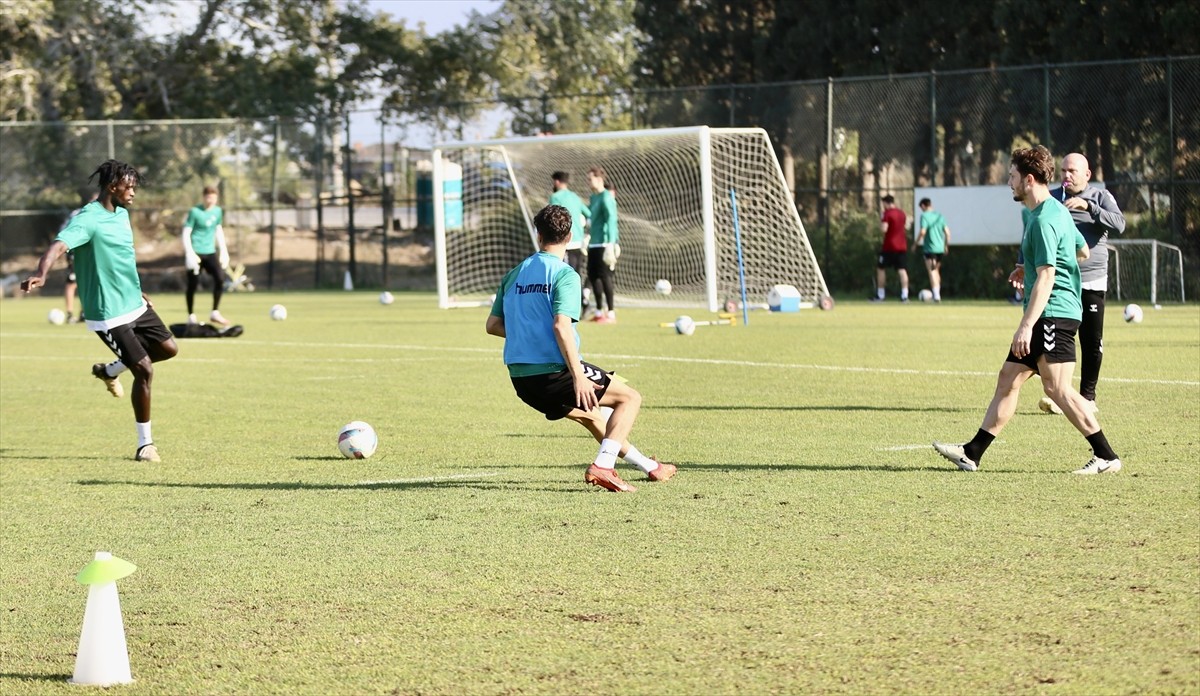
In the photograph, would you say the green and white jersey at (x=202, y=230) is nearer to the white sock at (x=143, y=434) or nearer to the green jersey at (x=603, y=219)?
the green jersey at (x=603, y=219)

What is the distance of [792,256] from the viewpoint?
25.8 m

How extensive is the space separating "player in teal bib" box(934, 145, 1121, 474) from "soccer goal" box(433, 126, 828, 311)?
46.3ft

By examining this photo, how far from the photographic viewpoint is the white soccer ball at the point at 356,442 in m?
9.52

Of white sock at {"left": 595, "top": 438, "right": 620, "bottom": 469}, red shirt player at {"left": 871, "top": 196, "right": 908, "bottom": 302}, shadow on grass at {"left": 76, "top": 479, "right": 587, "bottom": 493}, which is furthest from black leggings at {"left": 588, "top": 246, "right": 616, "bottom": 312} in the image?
white sock at {"left": 595, "top": 438, "right": 620, "bottom": 469}

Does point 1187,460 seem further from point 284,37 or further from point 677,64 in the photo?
point 284,37

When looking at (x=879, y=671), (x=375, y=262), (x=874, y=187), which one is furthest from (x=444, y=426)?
(x=375, y=262)

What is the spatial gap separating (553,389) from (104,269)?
3.65 m

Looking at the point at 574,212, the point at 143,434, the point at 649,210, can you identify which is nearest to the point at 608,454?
the point at 143,434

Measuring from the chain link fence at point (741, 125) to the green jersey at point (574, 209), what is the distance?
9.10 meters

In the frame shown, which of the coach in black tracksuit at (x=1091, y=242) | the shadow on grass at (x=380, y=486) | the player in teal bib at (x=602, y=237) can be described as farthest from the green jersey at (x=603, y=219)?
the shadow on grass at (x=380, y=486)

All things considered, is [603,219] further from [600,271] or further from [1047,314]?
[1047,314]

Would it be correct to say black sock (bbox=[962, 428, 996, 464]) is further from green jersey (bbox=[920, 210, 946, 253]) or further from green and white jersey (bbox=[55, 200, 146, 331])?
green jersey (bbox=[920, 210, 946, 253])

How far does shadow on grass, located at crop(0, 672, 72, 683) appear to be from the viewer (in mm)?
4828

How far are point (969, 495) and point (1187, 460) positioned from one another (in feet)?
5.70
